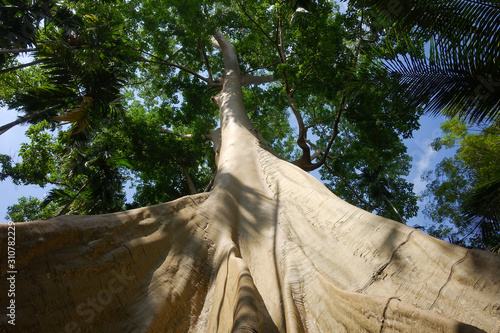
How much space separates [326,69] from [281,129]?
22.2 ft

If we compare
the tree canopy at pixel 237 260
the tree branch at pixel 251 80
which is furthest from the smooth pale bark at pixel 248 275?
the tree branch at pixel 251 80

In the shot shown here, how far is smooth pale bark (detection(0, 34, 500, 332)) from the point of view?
131cm

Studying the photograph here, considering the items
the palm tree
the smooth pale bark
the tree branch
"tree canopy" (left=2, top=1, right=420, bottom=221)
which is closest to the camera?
the smooth pale bark

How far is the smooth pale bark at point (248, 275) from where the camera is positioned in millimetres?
1306

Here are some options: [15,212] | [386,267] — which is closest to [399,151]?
[386,267]

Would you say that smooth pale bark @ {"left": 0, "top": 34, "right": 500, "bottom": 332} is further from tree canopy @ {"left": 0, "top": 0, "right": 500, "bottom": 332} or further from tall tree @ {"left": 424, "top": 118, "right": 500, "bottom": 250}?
tall tree @ {"left": 424, "top": 118, "right": 500, "bottom": 250}

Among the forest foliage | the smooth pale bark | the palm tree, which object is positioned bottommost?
the smooth pale bark

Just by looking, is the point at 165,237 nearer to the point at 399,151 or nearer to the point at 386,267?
the point at 386,267

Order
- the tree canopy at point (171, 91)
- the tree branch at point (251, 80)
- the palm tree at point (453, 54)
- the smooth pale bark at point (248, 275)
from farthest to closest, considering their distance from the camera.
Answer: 1. the tree branch at point (251, 80)
2. the tree canopy at point (171, 91)
3. the palm tree at point (453, 54)
4. the smooth pale bark at point (248, 275)

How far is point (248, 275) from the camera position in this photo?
1.70 meters

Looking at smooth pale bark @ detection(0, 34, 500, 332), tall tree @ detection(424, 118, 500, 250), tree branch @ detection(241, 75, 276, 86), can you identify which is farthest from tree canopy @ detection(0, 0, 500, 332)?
tall tree @ detection(424, 118, 500, 250)

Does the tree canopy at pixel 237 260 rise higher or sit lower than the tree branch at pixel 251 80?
lower

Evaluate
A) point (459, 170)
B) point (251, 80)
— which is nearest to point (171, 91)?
point (251, 80)

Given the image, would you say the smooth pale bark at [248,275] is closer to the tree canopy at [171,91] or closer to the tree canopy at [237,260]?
the tree canopy at [237,260]
